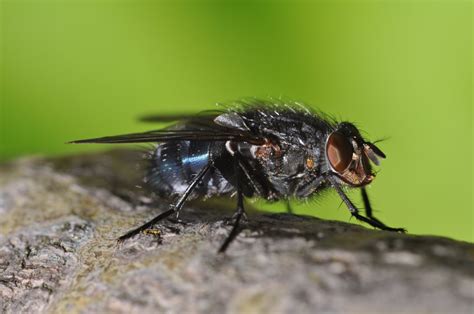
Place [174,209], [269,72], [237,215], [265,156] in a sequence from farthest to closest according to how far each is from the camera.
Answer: [269,72] < [265,156] < [174,209] < [237,215]

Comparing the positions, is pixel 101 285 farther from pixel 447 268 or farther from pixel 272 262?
pixel 447 268

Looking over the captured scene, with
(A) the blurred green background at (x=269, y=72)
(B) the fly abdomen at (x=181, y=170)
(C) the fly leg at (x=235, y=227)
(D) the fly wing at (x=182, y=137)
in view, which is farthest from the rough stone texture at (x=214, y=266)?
(A) the blurred green background at (x=269, y=72)

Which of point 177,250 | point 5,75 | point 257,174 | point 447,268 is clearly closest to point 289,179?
point 257,174

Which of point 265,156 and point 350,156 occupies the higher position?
point 350,156

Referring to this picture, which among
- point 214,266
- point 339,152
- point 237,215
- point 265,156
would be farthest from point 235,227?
point 265,156

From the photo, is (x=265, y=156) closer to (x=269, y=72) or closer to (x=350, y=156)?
(x=350, y=156)

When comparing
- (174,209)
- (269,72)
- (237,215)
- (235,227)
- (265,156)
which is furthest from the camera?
(269,72)

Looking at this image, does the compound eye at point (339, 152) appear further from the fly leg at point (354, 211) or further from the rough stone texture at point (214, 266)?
the rough stone texture at point (214, 266)
